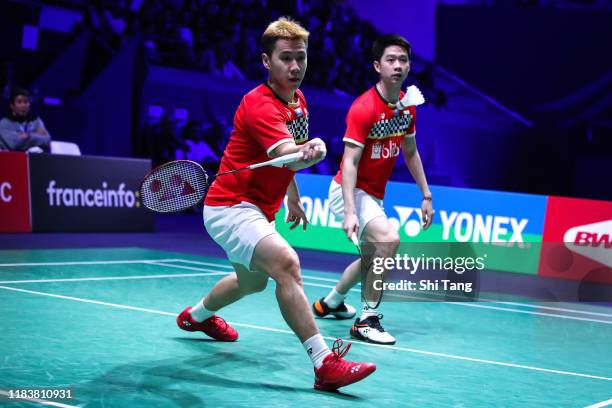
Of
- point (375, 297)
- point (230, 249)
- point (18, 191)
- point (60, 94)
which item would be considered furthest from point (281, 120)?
point (60, 94)

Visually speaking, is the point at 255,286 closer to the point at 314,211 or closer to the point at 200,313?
the point at 200,313

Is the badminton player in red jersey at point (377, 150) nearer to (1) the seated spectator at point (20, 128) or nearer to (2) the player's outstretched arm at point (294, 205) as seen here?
(2) the player's outstretched arm at point (294, 205)

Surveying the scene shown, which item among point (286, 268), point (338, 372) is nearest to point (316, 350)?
point (338, 372)

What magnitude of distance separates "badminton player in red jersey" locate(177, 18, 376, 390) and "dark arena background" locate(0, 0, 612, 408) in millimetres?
256

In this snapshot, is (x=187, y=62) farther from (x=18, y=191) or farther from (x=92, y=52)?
(x=18, y=191)

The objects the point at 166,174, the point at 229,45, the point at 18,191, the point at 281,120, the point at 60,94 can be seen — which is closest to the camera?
the point at 281,120

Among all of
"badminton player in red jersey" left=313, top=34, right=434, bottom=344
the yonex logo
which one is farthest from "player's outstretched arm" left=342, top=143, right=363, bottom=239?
the yonex logo

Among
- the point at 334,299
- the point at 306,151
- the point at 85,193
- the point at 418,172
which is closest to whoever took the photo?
the point at 306,151

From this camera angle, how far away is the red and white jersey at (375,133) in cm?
562

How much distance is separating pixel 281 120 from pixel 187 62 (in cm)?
1231

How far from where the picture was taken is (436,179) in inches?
682

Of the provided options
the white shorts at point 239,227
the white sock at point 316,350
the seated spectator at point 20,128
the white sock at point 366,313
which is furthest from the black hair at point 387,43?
the seated spectator at point 20,128

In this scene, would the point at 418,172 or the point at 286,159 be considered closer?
the point at 286,159

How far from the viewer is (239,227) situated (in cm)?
431
